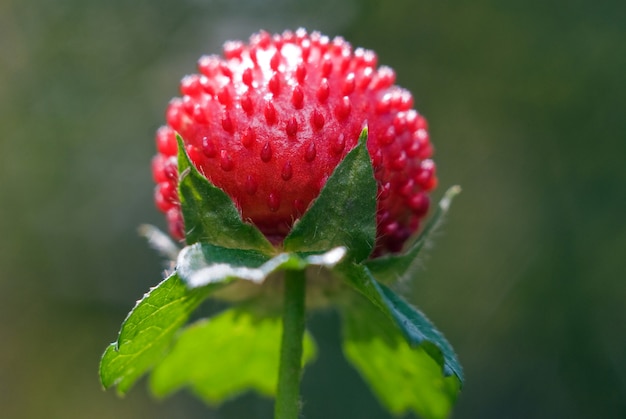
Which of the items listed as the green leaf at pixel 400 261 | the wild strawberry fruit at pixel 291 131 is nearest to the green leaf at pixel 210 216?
the wild strawberry fruit at pixel 291 131

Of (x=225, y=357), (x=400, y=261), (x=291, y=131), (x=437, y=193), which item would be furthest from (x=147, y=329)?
(x=437, y=193)

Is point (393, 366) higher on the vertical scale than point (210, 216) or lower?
lower

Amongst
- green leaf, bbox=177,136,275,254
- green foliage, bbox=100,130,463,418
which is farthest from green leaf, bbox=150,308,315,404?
green leaf, bbox=177,136,275,254

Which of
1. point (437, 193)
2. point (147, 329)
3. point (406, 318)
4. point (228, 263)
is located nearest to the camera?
point (228, 263)

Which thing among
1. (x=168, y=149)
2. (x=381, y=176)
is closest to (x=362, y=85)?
(x=381, y=176)

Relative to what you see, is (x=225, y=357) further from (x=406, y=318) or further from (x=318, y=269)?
(x=406, y=318)

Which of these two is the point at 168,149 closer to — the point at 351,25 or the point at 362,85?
the point at 362,85

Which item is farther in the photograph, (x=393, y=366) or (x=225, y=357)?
(x=225, y=357)
